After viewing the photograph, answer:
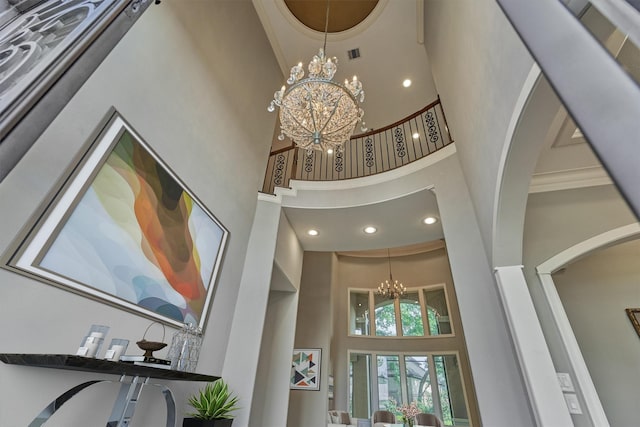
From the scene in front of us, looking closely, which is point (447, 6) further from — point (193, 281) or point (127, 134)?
point (193, 281)

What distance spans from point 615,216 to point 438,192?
1749mm

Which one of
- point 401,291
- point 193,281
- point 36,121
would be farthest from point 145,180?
point 401,291

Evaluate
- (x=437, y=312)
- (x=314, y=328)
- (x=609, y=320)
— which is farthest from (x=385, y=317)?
(x=609, y=320)

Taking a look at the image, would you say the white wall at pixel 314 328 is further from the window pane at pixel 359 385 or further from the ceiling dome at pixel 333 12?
the ceiling dome at pixel 333 12

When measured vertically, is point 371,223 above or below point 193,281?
above

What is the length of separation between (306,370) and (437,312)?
4.70m

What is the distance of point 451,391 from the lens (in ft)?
25.4

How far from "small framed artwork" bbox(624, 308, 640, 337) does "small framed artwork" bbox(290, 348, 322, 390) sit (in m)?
4.90

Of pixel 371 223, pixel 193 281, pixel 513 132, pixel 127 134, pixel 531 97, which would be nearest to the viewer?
pixel 531 97

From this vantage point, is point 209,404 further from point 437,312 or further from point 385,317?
point 437,312

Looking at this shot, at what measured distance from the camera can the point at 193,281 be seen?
288cm

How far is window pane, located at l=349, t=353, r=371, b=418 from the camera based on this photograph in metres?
7.83

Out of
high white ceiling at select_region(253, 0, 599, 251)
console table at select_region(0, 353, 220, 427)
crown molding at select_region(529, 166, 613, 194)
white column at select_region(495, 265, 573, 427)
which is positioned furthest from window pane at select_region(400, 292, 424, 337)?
console table at select_region(0, 353, 220, 427)

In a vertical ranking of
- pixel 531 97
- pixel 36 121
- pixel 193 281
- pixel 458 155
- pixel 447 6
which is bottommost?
pixel 36 121
